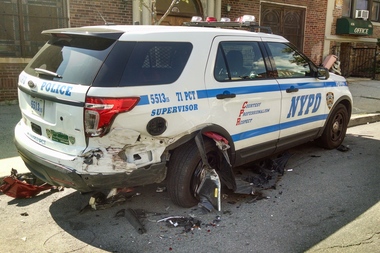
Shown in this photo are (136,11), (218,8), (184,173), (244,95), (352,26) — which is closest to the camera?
(184,173)

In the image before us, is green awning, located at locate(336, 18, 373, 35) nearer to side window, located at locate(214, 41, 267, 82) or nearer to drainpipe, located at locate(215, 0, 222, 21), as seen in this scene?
drainpipe, located at locate(215, 0, 222, 21)

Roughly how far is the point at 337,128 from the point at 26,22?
7002 mm

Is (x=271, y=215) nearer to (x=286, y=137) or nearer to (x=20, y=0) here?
(x=286, y=137)

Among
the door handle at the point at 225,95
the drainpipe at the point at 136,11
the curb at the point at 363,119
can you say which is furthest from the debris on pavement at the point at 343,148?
the drainpipe at the point at 136,11

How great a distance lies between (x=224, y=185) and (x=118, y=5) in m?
6.77

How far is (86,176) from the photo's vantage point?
3.09 meters

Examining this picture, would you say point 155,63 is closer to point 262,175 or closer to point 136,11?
point 262,175

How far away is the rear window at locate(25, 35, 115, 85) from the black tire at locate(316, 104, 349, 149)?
3.99 m

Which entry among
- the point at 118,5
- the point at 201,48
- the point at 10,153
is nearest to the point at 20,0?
the point at 118,5

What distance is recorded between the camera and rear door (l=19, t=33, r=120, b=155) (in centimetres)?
312

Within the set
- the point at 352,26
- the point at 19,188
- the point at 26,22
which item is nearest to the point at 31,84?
the point at 19,188

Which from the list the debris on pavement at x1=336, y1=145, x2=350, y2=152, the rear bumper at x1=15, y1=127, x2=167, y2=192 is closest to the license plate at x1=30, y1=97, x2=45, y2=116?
the rear bumper at x1=15, y1=127, x2=167, y2=192

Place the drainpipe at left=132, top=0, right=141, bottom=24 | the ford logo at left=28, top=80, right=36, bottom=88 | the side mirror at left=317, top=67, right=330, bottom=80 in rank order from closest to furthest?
1. the ford logo at left=28, top=80, right=36, bottom=88
2. the side mirror at left=317, top=67, right=330, bottom=80
3. the drainpipe at left=132, top=0, right=141, bottom=24

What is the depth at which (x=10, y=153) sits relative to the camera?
16.9 ft
